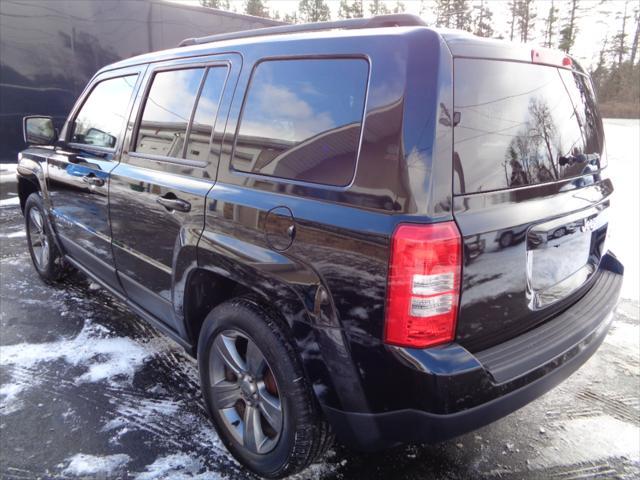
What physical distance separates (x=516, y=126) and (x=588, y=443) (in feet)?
5.59

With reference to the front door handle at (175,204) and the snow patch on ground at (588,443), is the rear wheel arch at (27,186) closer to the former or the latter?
the front door handle at (175,204)

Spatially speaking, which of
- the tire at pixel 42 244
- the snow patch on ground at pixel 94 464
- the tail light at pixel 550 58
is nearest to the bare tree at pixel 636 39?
the tail light at pixel 550 58

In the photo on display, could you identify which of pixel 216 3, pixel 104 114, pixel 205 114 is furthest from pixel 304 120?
pixel 216 3

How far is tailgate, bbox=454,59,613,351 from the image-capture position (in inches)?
62.1

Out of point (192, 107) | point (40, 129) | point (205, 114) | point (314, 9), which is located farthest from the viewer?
point (314, 9)

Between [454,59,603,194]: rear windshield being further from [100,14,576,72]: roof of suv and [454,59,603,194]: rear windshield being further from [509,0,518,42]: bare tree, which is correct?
[509,0,518,42]: bare tree

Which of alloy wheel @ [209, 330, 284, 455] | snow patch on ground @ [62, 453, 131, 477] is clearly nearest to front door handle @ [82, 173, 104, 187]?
alloy wheel @ [209, 330, 284, 455]

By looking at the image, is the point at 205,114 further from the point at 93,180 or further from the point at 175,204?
the point at 93,180

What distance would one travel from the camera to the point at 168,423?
2.44 m

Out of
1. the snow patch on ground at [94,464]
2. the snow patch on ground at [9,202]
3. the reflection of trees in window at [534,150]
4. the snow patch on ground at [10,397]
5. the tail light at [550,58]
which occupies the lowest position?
the snow patch on ground at [94,464]

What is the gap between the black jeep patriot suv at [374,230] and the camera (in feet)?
4.99

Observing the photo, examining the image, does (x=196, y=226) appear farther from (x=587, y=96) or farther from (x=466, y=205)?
(x=587, y=96)

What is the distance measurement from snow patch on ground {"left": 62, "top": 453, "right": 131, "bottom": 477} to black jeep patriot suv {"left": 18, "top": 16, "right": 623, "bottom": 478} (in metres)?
0.47

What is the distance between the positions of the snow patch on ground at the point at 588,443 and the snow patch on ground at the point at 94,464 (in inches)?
76.9
